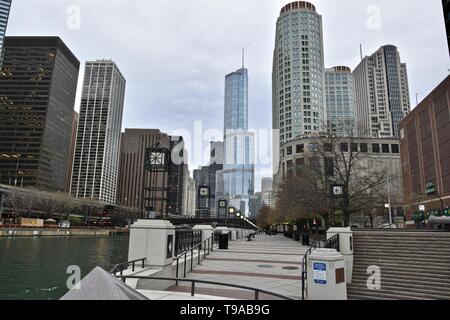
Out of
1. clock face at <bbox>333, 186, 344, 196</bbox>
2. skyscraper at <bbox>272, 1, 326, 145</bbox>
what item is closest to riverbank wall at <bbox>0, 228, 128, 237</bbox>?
clock face at <bbox>333, 186, 344, 196</bbox>

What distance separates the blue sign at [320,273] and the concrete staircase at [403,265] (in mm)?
5552

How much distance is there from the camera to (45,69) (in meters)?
141

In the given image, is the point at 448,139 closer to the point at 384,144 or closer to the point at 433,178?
the point at 433,178

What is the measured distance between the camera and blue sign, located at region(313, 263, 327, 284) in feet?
30.8

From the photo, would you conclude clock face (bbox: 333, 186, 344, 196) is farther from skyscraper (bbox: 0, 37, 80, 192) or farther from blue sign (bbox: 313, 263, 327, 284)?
skyscraper (bbox: 0, 37, 80, 192)

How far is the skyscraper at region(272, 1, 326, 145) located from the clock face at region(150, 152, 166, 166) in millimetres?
148142

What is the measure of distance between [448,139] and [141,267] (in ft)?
227

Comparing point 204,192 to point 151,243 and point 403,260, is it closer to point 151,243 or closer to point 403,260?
point 403,260

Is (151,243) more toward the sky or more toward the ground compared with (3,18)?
more toward the ground

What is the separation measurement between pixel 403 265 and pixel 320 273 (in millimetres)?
8876

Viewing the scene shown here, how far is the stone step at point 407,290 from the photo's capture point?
12.9 metres

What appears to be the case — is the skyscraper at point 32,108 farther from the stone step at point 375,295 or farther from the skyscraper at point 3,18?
the stone step at point 375,295

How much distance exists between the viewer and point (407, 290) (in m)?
13.6

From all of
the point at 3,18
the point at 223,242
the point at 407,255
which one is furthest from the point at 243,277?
the point at 3,18
